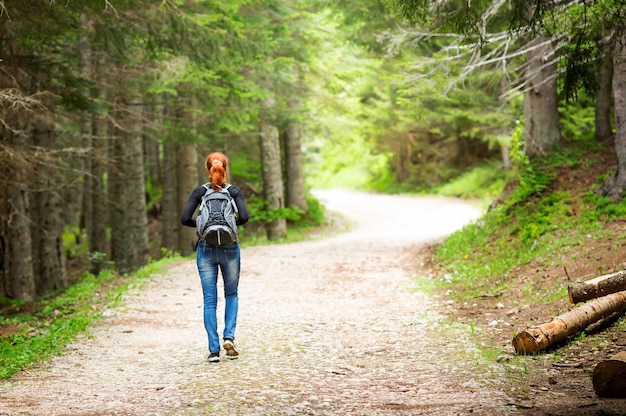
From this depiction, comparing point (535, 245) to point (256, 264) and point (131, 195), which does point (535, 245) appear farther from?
point (131, 195)

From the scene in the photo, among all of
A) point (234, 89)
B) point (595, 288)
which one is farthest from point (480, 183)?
point (595, 288)

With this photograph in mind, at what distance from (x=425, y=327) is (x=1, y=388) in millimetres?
4958

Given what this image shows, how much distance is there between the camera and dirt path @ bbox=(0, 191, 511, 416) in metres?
5.02

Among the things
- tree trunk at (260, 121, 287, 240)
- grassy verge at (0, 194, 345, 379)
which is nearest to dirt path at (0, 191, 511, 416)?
grassy verge at (0, 194, 345, 379)

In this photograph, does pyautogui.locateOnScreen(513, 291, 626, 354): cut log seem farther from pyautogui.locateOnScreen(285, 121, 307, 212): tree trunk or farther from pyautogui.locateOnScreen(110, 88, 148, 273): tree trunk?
pyautogui.locateOnScreen(285, 121, 307, 212): tree trunk

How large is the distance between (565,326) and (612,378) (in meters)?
1.62

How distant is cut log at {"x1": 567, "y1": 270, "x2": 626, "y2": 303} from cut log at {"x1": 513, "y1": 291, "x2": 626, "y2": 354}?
0.68 feet

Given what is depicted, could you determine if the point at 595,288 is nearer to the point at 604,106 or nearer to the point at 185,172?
the point at 604,106

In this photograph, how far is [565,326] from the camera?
20.3 feet

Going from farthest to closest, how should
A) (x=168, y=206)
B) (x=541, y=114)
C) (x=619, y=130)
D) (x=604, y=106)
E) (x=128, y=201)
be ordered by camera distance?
1. (x=168, y=206)
2. (x=128, y=201)
3. (x=541, y=114)
4. (x=604, y=106)
5. (x=619, y=130)

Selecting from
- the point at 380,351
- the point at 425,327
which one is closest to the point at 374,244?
the point at 425,327

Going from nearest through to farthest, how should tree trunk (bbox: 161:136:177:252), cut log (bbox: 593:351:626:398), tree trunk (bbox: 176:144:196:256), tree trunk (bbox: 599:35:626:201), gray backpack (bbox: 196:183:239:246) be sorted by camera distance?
cut log (bbox: 593:351:626:398) < gray backpack (bbox: 196:183:239:246) < tree trunk (bbox: 599:35:626:201) < tree trunk (bbox: 176:144:196:256) < tree trunk (bbox: 161:136:177:252)

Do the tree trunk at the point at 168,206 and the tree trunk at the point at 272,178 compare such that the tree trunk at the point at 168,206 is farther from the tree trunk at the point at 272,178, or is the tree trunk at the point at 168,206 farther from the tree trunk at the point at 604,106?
the tree trunk at the point at 604,106

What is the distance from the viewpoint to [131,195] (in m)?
16.2
